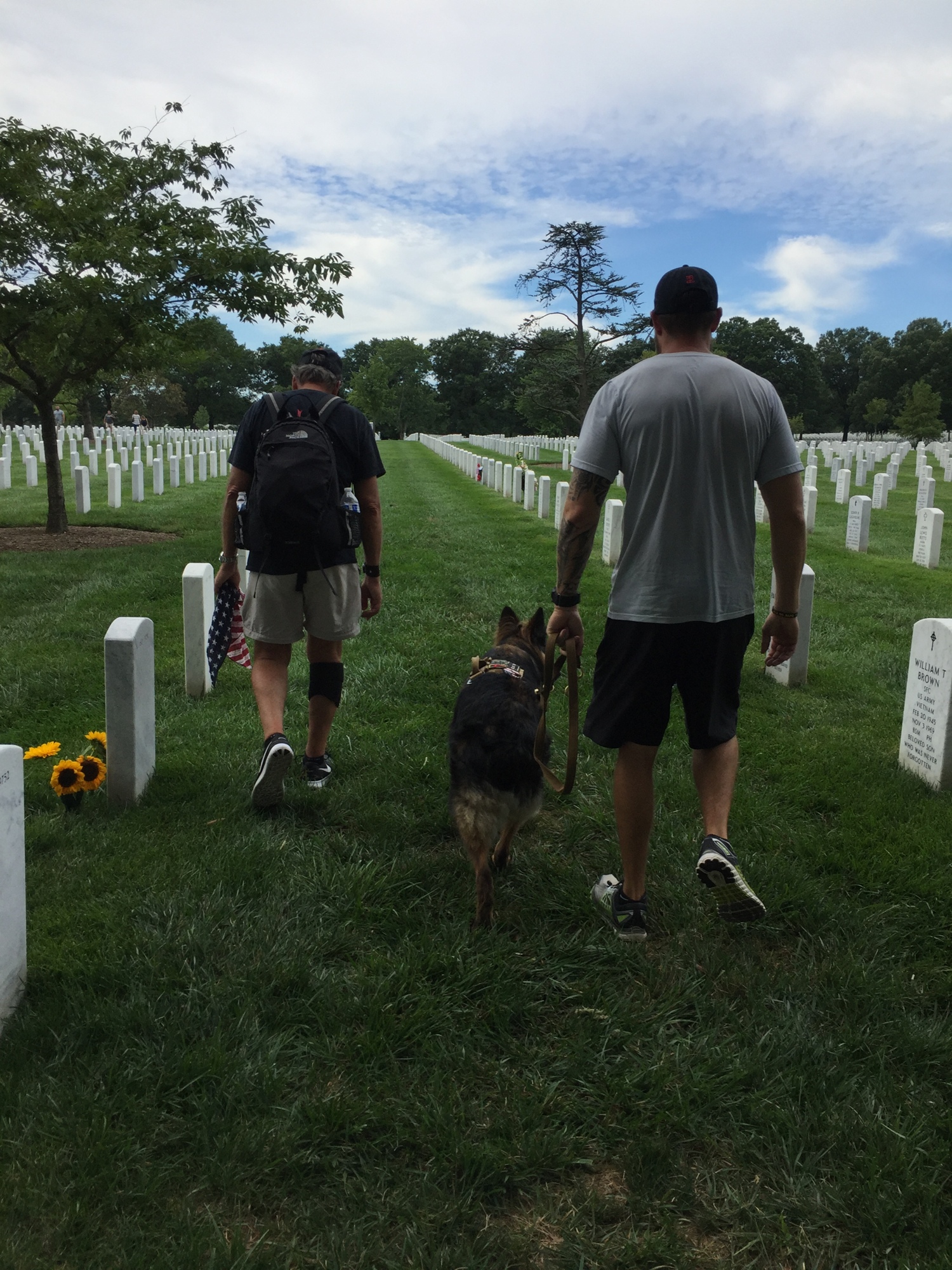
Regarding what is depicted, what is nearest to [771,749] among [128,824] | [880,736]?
[880,736]

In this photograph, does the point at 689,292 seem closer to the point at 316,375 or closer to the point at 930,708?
the point at 316,375

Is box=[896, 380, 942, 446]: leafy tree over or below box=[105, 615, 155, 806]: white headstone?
over

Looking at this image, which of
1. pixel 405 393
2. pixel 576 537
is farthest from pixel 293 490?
pixel 405 393

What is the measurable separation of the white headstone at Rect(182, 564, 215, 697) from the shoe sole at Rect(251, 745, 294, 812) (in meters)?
1.87

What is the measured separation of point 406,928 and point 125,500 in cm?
1798

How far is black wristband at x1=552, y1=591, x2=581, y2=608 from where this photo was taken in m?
3.33

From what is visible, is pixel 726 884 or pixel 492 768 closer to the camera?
pixel 726 884

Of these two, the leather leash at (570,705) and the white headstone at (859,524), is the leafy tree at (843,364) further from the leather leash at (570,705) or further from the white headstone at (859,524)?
the leather leash at (570,705)

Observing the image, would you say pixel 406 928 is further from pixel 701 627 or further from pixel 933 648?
pixel 933 648

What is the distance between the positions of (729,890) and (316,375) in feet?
9.51

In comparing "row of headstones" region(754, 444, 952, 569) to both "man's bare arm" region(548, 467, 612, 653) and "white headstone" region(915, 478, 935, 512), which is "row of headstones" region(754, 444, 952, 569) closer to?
"white headstone" region(915, 478, 935, 512)

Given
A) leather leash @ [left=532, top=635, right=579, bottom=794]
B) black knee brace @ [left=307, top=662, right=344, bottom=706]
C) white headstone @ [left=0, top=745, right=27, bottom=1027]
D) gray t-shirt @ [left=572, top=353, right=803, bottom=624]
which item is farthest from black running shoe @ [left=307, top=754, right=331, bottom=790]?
gray t-shirt @ [left=572, top=353, right=803, bottom=624]

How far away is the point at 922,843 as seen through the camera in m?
4.06

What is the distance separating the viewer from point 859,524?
545 inches
